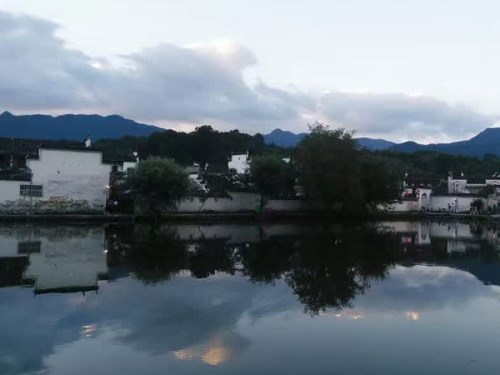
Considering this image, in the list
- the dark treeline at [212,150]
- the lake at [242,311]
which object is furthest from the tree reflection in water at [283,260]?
the dark treeline at [212,150]

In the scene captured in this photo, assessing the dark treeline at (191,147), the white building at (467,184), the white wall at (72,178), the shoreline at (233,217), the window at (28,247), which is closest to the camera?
the window at (28,247)

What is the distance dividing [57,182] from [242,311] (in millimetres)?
29709

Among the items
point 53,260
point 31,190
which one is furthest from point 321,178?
point 53,260

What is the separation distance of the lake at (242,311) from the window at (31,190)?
1583 centimetres

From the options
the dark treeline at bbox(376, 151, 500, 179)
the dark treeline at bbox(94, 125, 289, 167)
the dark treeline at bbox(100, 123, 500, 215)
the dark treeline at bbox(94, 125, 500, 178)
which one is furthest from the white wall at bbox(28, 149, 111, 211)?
the dark treeline at bbox(376, 151, 500, 179)

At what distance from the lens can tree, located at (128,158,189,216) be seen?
37906mm

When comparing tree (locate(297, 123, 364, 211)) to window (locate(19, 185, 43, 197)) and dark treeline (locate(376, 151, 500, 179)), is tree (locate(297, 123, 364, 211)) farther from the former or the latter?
dark treeline (locate(376, 151, 500, 179))

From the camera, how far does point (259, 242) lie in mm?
26562

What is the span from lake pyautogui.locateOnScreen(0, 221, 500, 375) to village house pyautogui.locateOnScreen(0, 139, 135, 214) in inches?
618

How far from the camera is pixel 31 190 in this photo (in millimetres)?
36844

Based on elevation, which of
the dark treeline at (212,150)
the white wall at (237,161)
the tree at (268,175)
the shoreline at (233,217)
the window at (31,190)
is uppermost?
the dark treeline at (212,150)

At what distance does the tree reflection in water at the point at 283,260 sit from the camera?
14094mm

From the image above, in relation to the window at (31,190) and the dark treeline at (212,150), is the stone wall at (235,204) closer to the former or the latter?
the window at (31,190)

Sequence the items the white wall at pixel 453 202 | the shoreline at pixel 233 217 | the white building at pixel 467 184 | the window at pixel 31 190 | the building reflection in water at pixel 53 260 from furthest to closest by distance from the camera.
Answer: the white building at pixel 467 184
the white wall at pixel 453 202
the window at pixel 31 190
the shoreline at pixel 233 217
the building reflection in water at pixel 53 260
